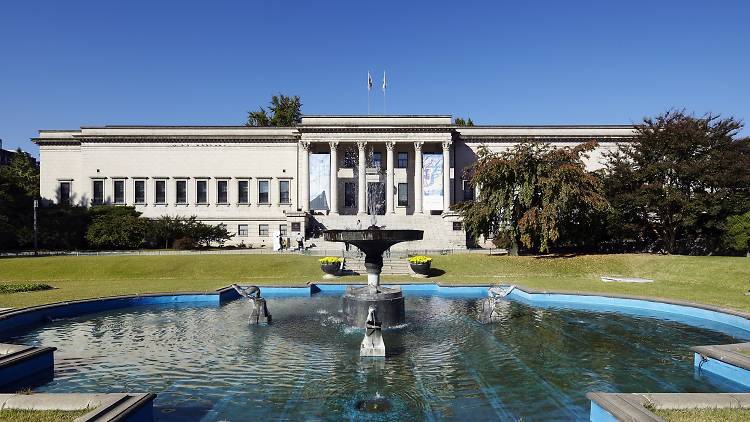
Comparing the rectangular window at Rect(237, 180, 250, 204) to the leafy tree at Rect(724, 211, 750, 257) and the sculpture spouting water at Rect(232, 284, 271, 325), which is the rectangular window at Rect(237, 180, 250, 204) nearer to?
the sculpture spouting water at Rect(232, 284, 271, 325)

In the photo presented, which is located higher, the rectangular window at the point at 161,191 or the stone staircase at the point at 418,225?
the rectangular window at the point at 161,191

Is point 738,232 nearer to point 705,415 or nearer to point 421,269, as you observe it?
point 421,269

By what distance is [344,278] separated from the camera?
28984 millimetres

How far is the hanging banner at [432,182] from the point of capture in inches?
2324

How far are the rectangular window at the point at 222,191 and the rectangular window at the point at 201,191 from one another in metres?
1.52

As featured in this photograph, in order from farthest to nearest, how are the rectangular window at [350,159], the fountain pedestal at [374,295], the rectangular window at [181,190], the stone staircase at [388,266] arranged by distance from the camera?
the rectangular window at [350,159] → the rectangular window at [181,190] → the stone staircase at [388,266] → the fountain pedestal at [374,295]

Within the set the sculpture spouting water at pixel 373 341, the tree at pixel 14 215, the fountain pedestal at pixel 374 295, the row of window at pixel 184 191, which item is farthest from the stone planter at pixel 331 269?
the tree at pixel 14 215

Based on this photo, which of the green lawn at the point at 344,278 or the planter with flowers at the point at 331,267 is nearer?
the green lawn at the point at 344,278

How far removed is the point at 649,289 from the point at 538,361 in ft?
49.9

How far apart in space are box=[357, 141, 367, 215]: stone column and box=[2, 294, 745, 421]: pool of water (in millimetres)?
42458

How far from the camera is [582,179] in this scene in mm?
34469

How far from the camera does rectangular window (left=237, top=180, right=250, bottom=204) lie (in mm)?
62812

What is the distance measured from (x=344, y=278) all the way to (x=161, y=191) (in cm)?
4275

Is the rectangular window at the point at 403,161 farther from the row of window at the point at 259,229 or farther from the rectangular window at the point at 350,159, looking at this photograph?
the row of window at the point at 259,229
